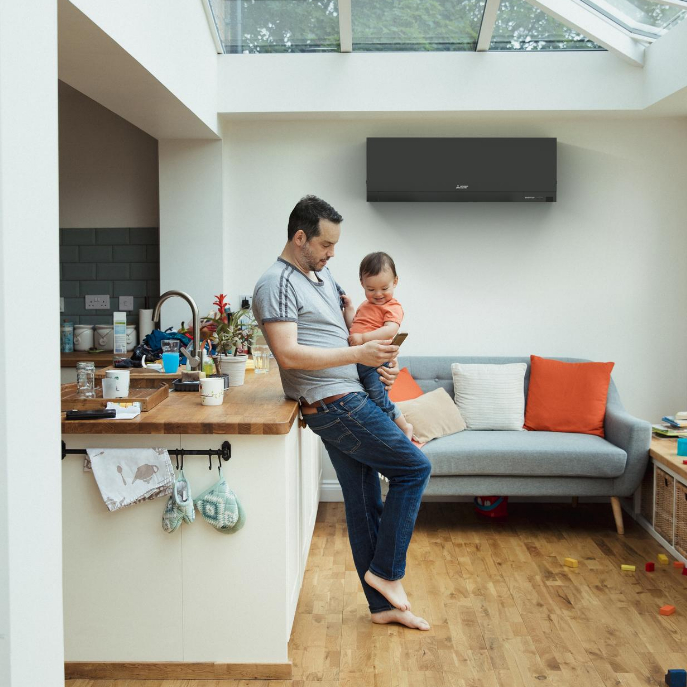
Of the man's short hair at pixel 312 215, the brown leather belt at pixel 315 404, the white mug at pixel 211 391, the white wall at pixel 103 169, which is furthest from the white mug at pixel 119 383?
the white wall at pixel 103 169

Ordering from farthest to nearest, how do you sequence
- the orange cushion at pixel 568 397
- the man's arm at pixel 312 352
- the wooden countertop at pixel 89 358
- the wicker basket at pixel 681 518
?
the wooden countertop at pixel 89 358, the orange cushion at pixel 568 397, the wicker basket at pixel 681 518, the man's arm at pixel 312 352

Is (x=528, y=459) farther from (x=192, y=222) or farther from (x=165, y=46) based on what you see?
(x=165, y=46)

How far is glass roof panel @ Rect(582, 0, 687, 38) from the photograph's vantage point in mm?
4047

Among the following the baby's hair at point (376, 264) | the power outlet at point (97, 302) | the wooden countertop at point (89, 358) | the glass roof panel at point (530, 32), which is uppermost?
the glass roof panel at point (530, 32)

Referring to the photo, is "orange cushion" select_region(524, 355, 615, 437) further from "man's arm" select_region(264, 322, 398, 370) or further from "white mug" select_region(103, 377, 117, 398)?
"white mug" select_region(103, 377, 117, 398)

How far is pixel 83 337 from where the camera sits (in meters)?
4.88

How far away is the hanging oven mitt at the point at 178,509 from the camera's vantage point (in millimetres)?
2465

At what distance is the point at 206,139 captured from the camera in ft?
15.4

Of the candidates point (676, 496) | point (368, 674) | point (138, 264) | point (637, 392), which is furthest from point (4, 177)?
point (637, 392)

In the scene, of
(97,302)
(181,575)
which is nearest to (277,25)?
(97,302)

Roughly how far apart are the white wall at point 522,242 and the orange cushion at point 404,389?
0.33 meters

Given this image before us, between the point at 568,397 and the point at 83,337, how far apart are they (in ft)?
9.70

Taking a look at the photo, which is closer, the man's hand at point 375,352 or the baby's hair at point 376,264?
the man's hand at point 375,352

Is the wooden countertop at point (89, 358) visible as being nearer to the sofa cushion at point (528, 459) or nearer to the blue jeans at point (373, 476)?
the sofa cushion at point (528, 459)
